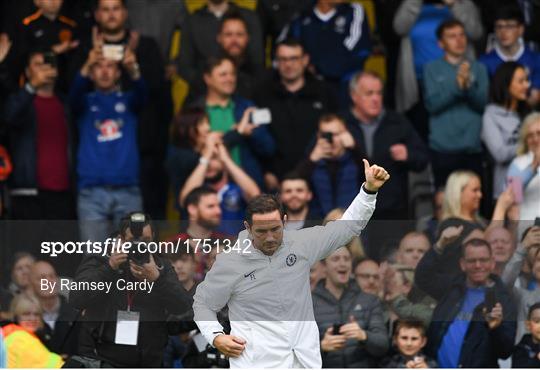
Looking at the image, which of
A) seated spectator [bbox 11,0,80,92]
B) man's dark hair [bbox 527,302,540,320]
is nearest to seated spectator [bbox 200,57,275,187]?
seated spectator [bbox 11,0,80,92]

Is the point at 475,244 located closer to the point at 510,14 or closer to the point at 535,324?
the point at 535,324

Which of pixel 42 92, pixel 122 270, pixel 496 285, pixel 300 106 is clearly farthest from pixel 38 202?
pixel 496 285

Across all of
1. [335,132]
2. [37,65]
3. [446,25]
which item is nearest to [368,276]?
[335,132]

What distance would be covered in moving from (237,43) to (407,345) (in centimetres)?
373

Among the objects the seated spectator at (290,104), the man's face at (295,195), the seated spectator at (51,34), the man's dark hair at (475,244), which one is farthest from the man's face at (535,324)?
the seated spectator at (51,34)

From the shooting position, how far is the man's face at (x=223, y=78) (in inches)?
611

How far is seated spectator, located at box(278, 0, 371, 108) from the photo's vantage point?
53.7ft

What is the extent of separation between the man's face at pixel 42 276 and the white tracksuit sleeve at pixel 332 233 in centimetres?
187

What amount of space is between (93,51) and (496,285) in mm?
4278

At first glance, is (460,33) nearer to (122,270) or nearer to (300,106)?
(300,106)

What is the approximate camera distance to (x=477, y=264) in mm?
13414

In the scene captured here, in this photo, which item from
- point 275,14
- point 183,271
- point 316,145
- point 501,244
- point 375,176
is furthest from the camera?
point 275,14

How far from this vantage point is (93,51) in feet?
51.6

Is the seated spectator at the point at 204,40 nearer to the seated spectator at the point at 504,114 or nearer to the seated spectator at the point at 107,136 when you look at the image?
the seated spectator at the point at 107,136
